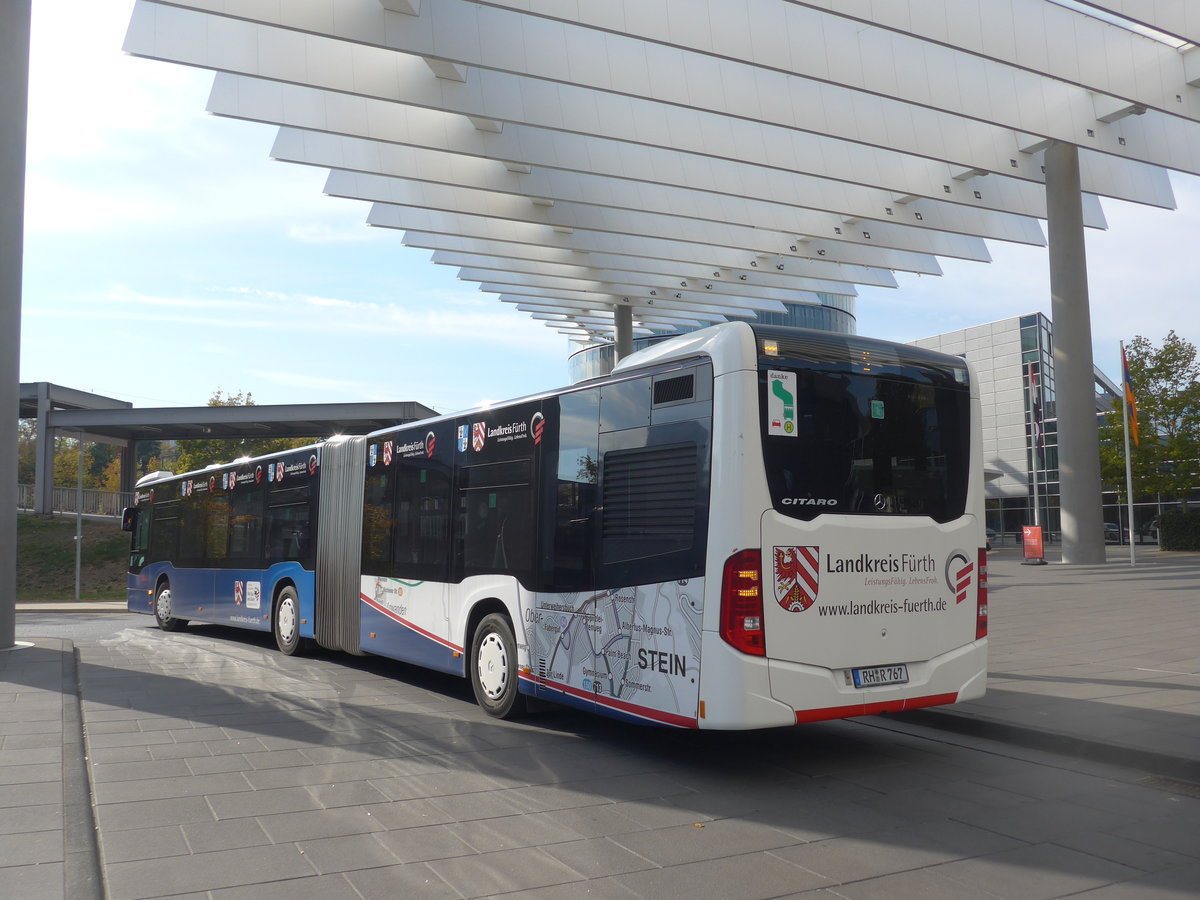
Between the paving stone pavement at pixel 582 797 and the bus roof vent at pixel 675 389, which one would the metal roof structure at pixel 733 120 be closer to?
the bus roof vent at pixel 675 389

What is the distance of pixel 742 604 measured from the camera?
634cm

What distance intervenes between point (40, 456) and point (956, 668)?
4671cm

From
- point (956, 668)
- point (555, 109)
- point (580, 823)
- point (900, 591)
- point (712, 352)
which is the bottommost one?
point (580, 823)

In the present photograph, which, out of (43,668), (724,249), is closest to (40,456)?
(724,249)

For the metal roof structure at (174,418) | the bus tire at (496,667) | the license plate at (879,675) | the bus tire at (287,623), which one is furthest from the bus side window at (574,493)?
the metal roof structure at (174,418)

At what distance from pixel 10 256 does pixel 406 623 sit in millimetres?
7781

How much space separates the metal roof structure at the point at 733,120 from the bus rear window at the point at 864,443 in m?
10.9

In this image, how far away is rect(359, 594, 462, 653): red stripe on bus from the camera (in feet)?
32.2

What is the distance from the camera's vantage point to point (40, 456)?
44906mm

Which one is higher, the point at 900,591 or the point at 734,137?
the point at 734,137

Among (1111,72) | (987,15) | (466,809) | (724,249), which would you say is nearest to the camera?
(466,809)

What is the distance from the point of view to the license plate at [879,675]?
6.76 metres

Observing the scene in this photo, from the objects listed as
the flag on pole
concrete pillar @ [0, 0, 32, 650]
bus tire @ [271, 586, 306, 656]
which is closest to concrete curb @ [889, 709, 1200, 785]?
bus tire @ [271, 586, 306, 656]

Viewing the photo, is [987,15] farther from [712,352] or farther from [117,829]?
[117,829]
